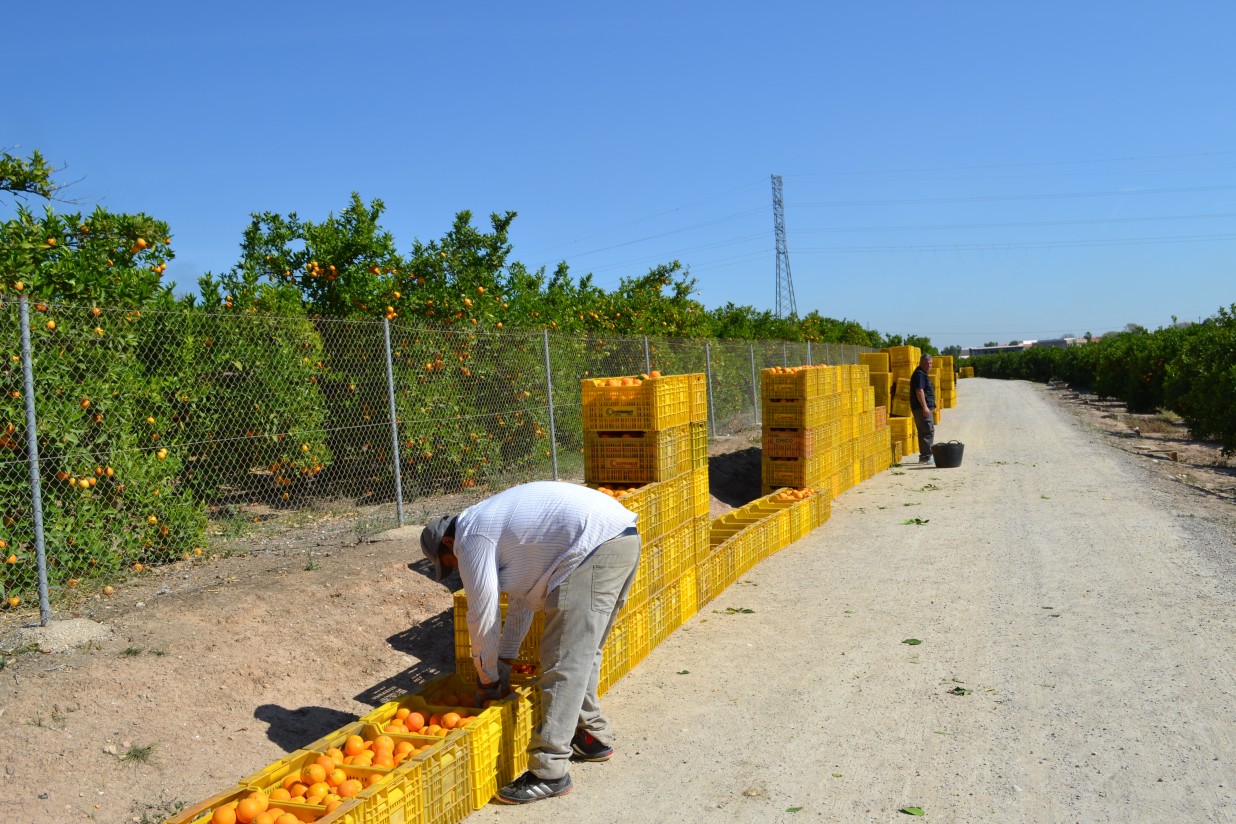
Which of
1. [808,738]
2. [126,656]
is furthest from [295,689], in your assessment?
[808,738]

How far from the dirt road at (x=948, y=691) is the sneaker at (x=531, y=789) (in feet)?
0.24

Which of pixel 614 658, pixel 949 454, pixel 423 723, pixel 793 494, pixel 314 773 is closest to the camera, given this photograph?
pixel 314 773

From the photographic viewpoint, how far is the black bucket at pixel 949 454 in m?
18.1

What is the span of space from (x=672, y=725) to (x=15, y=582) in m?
4.60

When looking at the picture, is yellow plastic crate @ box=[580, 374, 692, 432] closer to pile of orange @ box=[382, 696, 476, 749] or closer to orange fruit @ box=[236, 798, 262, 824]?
pile of orange @ box=[382, 696, 476, 749]

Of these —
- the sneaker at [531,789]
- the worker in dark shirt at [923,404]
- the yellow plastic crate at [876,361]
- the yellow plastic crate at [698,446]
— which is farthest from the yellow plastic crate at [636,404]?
the yellow plastic crate at [876,361]

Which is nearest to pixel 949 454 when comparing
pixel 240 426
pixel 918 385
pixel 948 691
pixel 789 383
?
pixel 918 385

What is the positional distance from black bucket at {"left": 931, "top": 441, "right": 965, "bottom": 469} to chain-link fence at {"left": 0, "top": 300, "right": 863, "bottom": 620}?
641 cm

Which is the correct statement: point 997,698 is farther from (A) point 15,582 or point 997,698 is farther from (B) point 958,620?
(A) point 15,582

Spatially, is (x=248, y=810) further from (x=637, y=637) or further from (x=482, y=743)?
(x=637, y=637)

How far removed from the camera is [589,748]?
5223 millimetres

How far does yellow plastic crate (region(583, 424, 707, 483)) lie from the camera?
25.3ft

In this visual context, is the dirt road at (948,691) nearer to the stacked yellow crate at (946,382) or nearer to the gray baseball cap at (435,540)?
the gray baseball cap at (435,540)

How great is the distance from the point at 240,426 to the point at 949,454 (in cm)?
1341
